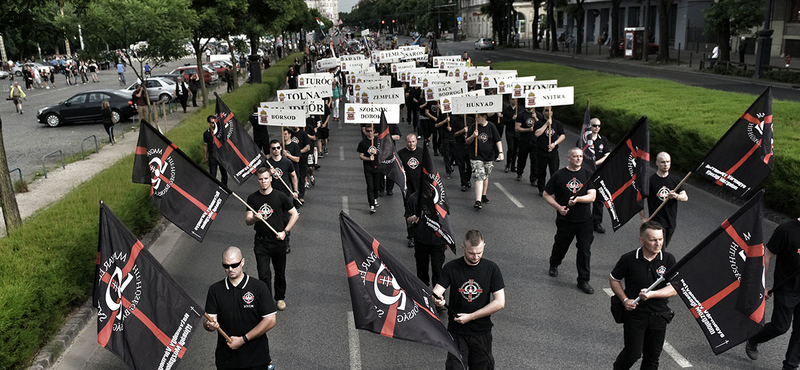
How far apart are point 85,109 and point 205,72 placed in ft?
51.5

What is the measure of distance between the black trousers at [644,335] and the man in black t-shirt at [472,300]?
1.31m

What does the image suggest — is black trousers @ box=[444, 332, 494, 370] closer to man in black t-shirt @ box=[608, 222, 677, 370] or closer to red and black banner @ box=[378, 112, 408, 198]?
man in black t-shirt @ box=[608, 222, 677, 370]

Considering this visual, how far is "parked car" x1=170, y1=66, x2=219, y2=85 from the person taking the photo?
40325 millimetres

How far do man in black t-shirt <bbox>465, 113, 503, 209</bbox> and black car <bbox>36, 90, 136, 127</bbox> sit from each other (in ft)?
64.0

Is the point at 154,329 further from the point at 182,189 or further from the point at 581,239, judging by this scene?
the point at 581,239

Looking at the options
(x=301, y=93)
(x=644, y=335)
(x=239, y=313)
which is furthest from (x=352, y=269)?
(x=301, y=93)

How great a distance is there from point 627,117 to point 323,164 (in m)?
8.70

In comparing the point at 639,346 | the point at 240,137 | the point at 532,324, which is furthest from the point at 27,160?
the point at 639,346

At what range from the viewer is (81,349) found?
7.69m

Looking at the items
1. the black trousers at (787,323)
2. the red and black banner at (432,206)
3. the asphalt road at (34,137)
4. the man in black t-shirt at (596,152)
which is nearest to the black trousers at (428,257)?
the red and black banner at (432,206)

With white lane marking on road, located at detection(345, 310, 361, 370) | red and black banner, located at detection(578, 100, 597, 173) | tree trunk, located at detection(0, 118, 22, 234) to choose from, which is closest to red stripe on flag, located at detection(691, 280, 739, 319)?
white lane marking on road, located at detection(345, 310, 361, 370)

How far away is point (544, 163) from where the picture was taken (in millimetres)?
13648

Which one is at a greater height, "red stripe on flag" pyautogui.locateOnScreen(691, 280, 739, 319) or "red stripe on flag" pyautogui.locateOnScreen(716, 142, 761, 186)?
"red stripe on flag" pyautogui.locateOnScreen(716, 142, 761, 186)

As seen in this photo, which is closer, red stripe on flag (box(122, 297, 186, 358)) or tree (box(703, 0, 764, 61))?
red stripe on flag (box(122, 297, 186, 358))
